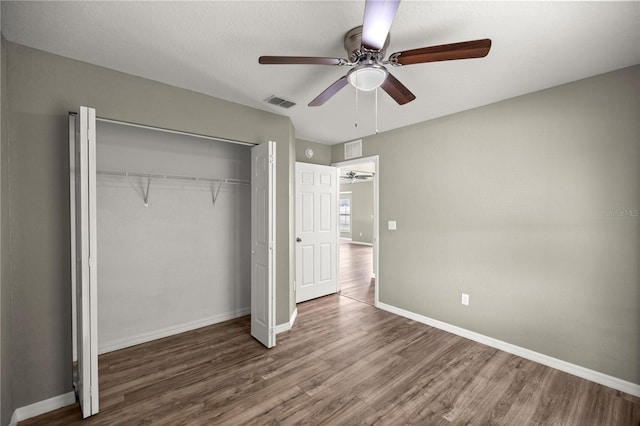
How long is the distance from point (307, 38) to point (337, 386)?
2689 mm

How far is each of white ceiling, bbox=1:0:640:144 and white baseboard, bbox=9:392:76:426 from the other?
2.60 m

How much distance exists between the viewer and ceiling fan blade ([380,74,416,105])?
6.03 ft

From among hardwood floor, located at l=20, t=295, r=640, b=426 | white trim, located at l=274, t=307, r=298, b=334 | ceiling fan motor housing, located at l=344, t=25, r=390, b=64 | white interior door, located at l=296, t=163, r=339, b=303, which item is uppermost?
ceiling fan motor housing, located at l=344, t=25, r=390, b=64

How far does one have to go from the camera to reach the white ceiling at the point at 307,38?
63.6 inches

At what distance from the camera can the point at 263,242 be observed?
3002mm

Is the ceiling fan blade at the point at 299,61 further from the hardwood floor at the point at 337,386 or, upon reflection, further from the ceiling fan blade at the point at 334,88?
the hardwood floor at the point at 337,386

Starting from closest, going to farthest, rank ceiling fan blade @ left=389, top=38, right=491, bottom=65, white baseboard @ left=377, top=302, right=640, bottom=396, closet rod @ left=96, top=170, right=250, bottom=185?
1. ceiling fan blade @ left=389, top=38, right=491, bottom=65
2. white baseboard @ left=377, top=302, right=640, bottom=396
3. closet rod @ left=96, top=170, right=250, bottom=185

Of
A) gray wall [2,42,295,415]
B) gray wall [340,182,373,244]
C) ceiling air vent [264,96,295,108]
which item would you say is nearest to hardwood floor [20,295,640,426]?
gray wall [2,42,295,415]

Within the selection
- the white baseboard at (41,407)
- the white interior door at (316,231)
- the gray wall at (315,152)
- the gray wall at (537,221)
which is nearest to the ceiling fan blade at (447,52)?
the gray wall at (537,221)

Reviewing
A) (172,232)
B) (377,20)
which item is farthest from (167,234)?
(377,20)

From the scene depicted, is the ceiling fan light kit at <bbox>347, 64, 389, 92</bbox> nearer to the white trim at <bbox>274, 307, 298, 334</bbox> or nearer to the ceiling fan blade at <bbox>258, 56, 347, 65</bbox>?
the ceiling fan blade at <bbox>258, 56, 347, 65</bbox>

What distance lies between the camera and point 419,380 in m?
2.41

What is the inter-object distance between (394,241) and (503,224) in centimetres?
140

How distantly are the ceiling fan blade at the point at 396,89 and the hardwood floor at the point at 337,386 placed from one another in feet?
7.66
